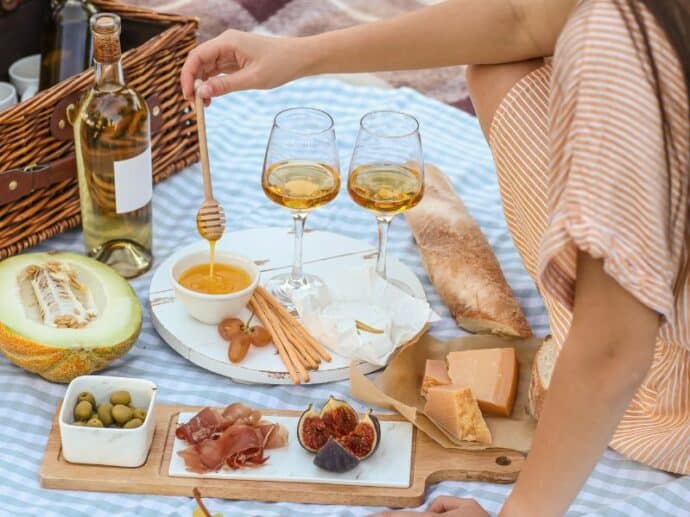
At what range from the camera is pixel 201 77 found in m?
1.86

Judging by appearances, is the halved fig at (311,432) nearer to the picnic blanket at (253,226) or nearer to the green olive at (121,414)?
the picnic blanket at (253,226)

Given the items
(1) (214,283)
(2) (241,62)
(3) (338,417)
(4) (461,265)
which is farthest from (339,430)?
(2) (241,62)

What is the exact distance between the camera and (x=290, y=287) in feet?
6.60

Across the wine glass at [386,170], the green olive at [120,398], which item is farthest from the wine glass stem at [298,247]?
the green olive at [120,398]

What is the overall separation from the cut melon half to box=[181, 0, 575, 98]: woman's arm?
36cm

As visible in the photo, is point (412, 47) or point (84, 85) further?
point (84, 85)

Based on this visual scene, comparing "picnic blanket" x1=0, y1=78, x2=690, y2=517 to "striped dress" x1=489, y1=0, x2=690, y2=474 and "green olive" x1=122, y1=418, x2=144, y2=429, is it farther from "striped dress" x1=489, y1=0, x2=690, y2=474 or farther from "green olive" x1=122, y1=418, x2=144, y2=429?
"striped dress" x1=489, y1=0, x2=690, y2=474

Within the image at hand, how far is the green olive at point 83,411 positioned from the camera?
1.64 meters

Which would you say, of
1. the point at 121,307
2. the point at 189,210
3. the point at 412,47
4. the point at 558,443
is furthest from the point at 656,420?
the point at 189,210

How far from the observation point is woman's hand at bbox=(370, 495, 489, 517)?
150 cm

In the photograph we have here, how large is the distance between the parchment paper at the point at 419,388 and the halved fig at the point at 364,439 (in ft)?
0.26

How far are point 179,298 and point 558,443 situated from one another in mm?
840

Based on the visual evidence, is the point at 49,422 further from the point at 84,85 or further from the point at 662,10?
the point at 662,10

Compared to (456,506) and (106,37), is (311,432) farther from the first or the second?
(106,37)
